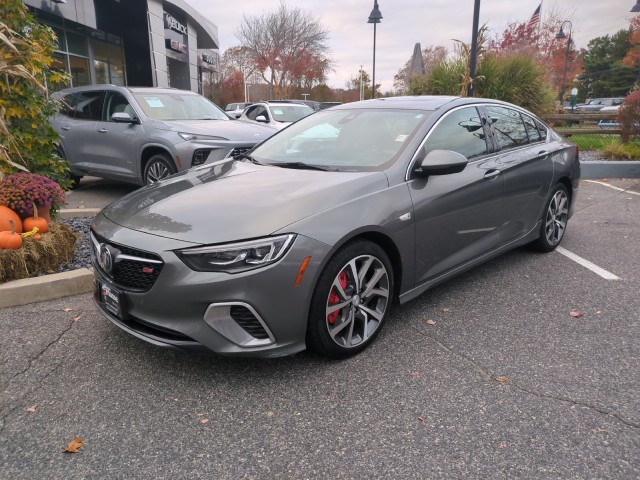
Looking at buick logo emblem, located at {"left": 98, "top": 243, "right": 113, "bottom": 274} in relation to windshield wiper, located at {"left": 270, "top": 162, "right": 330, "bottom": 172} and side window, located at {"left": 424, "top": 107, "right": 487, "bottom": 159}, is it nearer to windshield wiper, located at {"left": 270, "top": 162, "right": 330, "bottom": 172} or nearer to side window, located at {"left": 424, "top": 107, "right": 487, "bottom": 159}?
windshield wiper, located at {"left": 270, "top": 162, "right": 330, "bottom": 172}

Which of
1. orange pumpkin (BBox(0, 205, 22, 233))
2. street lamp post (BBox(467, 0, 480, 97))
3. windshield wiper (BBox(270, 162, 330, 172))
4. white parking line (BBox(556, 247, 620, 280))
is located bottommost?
white parking line (BBox(556, 247, 620, 280))

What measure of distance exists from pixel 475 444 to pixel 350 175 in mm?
1721

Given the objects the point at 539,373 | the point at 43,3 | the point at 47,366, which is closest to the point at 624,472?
the point at 539,373

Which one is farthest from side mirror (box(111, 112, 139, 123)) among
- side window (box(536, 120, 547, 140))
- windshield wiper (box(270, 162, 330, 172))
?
side window (box(536, 120, 547, 140))

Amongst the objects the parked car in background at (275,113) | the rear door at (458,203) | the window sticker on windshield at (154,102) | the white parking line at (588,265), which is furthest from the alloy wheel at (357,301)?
the parked car in background at (275,113)

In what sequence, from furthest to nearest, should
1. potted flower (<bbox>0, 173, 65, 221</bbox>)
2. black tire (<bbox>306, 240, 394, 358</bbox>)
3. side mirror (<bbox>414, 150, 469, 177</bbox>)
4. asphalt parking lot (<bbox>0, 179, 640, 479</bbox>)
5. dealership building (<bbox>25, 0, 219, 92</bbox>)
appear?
dealership building (<bbox>25, 0, 219, 92</bbox>), potted flower (<bbox>0, 173, 65, 221</bbox>), side mirror (<bbox>414, 150, 469, 177</bbox>), black tire (<bbox>306, 240, 394, 358</bbox>), asphalt parking lot (<bbox>0, 179, 640, 479</bbox>)

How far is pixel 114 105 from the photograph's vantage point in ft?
25.1

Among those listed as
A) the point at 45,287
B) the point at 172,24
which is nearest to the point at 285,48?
the point at 172,24

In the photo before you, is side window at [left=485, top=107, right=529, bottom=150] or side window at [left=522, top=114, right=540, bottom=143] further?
side window at [left=522, top=114, right=540, bottom=143]

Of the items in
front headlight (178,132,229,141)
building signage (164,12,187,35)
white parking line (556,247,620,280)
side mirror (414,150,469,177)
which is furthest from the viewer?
building signage (164,12,187,35)

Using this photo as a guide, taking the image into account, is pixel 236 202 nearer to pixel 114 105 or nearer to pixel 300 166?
pixel 300 166

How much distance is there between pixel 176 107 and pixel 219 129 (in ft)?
3.46

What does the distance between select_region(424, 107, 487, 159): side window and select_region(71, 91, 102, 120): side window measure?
6.00 metres

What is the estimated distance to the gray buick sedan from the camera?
2596 mm
